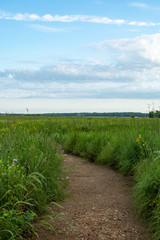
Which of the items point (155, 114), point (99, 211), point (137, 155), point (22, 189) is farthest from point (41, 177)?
point (155, 114)

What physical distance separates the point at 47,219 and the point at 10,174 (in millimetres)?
836

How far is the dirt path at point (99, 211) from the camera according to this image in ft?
10.9

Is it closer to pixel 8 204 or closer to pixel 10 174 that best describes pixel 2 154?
pixel 10 174

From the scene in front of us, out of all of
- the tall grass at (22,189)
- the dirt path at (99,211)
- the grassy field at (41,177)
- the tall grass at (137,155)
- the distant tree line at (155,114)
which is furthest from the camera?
the distant tree line at (155,114)

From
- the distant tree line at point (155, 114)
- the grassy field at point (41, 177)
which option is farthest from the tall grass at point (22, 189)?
the distant tree line at point (155, 114)

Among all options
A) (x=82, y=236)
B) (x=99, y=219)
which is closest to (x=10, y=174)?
(x=82, y=236)

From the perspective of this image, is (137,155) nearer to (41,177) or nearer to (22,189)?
(41,177)

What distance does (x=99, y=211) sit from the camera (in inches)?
159

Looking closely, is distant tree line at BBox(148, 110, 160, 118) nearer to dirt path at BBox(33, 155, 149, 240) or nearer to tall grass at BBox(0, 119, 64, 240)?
dirt path at BBox(33, 155, 149, 240)

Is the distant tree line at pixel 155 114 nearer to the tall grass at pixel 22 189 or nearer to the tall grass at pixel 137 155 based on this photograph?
the tall grass at pixel 137 155

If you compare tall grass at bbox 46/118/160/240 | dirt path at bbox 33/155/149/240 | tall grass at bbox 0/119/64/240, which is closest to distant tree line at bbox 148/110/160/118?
tall grass at bbox 46/118/160/240

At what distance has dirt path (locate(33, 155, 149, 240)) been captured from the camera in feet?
10.9

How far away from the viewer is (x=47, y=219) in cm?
349

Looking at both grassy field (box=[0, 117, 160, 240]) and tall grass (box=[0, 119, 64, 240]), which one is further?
grassy field (box=[0, 117, 160, 240])
